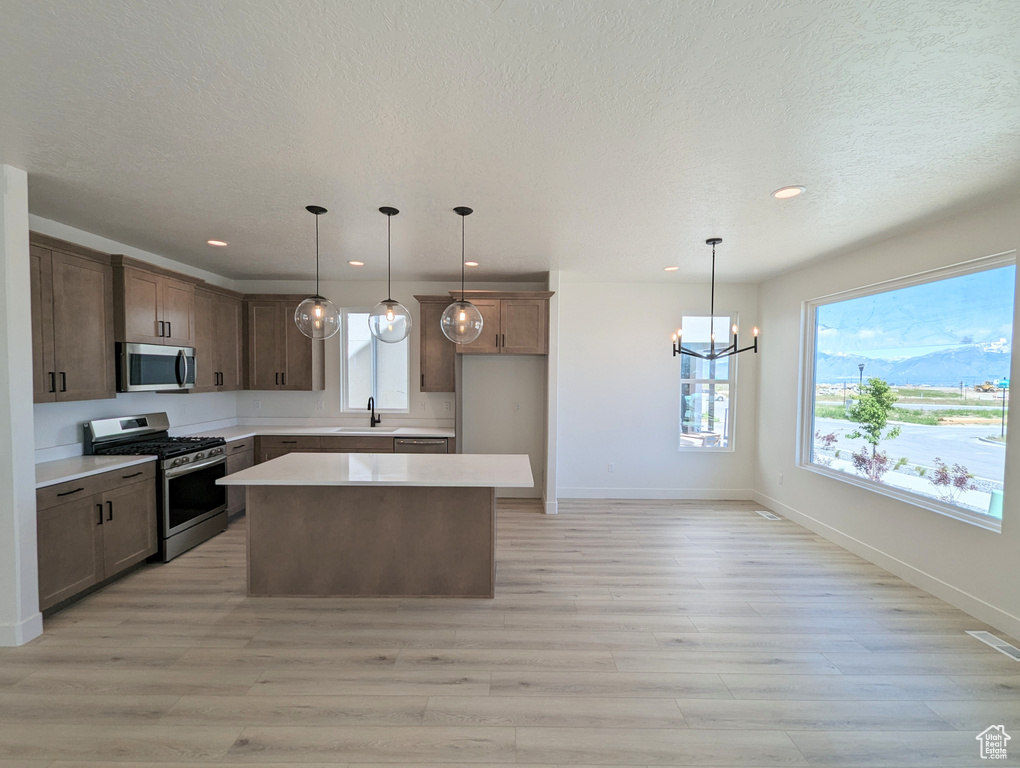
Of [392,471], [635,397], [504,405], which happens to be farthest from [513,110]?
[635,397]

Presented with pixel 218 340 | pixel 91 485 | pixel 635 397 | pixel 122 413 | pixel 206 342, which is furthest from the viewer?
pixel 635 397

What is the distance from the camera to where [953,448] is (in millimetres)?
3260

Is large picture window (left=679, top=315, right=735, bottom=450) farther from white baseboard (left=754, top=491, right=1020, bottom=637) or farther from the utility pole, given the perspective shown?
the utility pole

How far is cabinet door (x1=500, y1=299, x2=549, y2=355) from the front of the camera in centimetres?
512

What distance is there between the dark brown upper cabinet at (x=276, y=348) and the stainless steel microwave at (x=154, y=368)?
0.92 metres

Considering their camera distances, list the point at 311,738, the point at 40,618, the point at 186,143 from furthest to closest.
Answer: the point at 40,618, the point at 186,143, the point at 311,738

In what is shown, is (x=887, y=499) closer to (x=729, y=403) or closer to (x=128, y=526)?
(x=729, y=403)

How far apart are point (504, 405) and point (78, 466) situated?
3855 millimetres

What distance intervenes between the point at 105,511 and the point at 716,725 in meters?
4.01

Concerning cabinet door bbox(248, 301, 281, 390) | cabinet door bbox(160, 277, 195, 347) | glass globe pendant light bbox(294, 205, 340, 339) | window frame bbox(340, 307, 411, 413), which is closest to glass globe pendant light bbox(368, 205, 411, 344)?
glass globe pendant light bbox(294, 205, 340, 339)

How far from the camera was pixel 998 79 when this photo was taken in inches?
65.6

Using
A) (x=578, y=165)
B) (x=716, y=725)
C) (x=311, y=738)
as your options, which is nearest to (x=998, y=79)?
(x=578, y=165)

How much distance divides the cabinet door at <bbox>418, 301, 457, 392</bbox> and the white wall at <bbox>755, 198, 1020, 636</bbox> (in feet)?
12.3

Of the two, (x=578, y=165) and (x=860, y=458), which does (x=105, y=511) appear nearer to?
(x=578, y=165)
